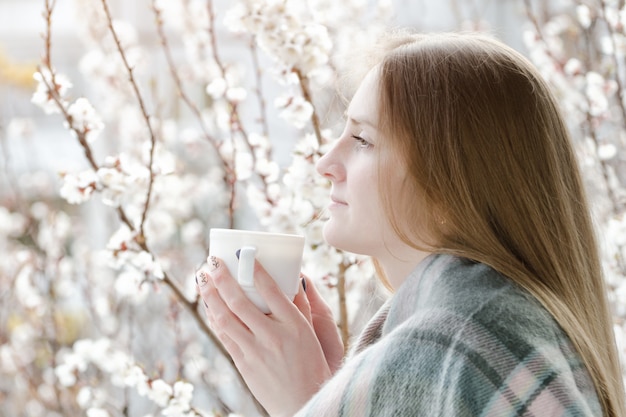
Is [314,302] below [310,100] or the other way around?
below

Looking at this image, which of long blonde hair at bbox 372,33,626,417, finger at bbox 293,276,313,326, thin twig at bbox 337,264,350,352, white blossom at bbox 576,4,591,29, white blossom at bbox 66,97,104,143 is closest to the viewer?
long blonde hair at bbox 372,33,626,417

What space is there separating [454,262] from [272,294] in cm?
19

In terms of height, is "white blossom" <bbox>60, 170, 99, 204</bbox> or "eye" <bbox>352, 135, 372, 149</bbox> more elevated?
"eye" <bbox>352, 135, 372, 149</bbox>

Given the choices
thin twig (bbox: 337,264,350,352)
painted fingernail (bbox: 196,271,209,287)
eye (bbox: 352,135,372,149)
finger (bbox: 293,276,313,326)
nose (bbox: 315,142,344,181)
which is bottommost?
thin twig (bbox: 337,264,350,352)

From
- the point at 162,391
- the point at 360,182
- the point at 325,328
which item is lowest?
the point at 162,391

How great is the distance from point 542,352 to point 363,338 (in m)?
0.21

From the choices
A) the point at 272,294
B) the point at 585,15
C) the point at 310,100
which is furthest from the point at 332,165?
the point at 585,15

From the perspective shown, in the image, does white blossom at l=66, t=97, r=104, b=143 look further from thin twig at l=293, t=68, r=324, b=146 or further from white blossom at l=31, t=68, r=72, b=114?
thin twig at l=293, t=68, r=324, b=146

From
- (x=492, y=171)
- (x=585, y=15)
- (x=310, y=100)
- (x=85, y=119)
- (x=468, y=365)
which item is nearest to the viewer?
(x=468, y=365)

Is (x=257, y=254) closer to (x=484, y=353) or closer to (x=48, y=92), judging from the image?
(x=484, y=353)

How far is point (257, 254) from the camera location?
893 millimetres

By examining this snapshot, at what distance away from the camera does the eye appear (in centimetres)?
90

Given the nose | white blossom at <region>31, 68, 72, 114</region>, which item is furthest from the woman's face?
white blossom at <region>31, 68, 72, 114</region>

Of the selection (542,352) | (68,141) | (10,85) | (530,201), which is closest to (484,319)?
(542,352)
